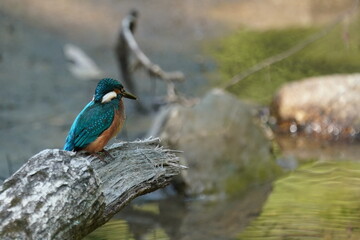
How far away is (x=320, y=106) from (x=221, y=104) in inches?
71.5

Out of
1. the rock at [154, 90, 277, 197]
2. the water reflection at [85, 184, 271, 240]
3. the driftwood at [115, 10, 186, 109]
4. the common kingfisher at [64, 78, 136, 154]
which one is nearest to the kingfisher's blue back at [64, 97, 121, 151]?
the common kingfisher at [64, 78, 136, 154]

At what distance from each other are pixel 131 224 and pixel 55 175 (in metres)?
3.16

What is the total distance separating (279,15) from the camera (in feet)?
38.4

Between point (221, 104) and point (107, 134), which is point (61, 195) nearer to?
point (107, 134)

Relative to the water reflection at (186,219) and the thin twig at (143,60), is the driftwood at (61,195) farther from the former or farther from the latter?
the thin twig at (143,60)

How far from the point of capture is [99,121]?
336 cm

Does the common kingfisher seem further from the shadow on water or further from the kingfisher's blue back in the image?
the shadow on water

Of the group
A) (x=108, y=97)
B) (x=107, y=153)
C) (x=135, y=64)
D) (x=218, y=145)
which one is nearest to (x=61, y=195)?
(x=107, y=153)

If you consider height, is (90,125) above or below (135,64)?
below

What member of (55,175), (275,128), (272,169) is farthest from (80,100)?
(55,175)

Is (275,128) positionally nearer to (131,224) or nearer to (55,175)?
(131,224)

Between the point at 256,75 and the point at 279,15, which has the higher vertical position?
the point at 279,15

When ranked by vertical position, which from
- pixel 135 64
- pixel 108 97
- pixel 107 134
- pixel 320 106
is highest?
pixel 135 64

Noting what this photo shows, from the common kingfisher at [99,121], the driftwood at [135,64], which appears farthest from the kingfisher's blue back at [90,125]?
the driftwood at [135,64]
